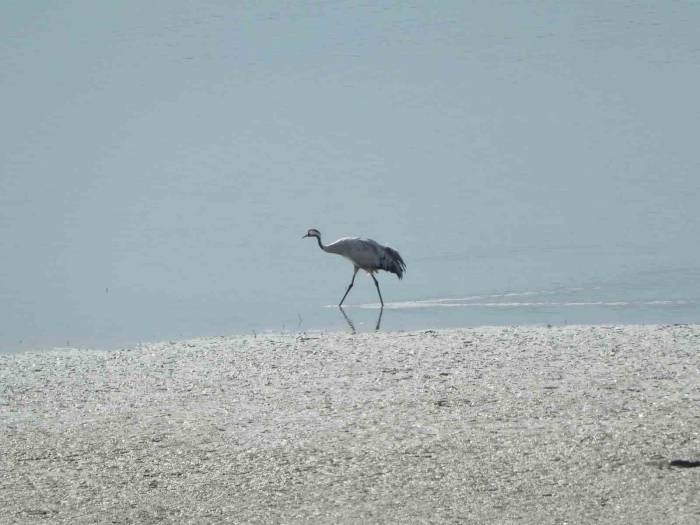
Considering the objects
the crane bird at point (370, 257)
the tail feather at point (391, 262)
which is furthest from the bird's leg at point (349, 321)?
the tail feather at point (391, 262)

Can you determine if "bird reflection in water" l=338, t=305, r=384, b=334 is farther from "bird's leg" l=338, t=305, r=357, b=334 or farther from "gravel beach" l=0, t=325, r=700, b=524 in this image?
"gravel beach" l=0, t=325, r=700, b=524

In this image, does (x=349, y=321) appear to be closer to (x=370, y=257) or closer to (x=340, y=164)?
(x=370, y=257)

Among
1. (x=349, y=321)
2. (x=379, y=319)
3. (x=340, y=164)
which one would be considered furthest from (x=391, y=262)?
(x=340, y=164)

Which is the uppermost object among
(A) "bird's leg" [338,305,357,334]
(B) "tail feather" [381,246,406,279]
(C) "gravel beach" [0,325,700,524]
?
(B) "tail feather" [381,246,406,279]

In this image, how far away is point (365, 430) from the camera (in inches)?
302

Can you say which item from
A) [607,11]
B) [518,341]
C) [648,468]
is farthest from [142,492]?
[607,11]

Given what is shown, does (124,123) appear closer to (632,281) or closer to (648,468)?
(632,281)

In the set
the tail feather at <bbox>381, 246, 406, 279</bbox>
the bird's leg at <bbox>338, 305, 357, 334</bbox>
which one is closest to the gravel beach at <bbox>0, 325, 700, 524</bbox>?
the bird's leg at <bbox>338, 305, 357, 334</bbox>

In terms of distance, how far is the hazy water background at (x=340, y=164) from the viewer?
13180mm

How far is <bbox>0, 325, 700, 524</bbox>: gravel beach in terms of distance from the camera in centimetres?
639

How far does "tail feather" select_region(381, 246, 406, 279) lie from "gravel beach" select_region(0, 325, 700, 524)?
261 cm

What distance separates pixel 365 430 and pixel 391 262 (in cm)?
577

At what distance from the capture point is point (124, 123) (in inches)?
915

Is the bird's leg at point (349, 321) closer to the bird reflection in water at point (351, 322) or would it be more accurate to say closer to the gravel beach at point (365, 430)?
the bird reflection in water at point (351, 322)
